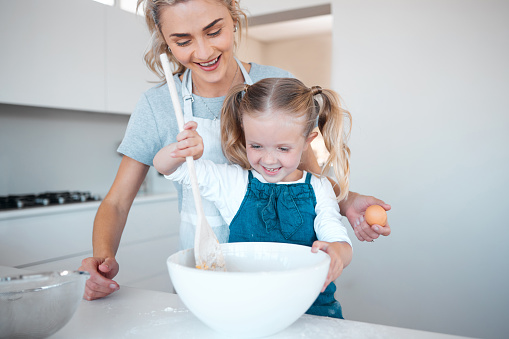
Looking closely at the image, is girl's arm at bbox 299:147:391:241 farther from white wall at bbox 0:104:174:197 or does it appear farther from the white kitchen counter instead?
white wall at bbox 0:104:174:197

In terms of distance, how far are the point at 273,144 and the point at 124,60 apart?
2.07 metres

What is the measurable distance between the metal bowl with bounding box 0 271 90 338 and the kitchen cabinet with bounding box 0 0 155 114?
2.00m

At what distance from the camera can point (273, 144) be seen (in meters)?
1.15

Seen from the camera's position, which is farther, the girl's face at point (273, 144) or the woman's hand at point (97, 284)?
the girl's face at point (273, 144)

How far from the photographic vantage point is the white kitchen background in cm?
231

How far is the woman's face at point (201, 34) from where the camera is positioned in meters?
1.09

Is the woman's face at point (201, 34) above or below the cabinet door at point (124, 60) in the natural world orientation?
below

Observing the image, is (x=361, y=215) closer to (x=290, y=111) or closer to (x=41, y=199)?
(x=290, y=111)

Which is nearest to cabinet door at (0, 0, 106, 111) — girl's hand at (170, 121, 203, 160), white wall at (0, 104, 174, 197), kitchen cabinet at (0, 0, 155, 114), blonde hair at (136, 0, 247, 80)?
kitchen cabinet at (0, 0, 155, 114)

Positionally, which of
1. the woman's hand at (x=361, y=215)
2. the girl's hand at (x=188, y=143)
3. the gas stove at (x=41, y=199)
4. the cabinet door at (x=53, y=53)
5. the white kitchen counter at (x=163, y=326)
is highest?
the cabinet door at (x=53, y=53)

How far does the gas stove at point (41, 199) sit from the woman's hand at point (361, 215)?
5.97 feet

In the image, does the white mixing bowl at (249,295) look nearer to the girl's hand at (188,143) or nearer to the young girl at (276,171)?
the girl's hand at (188,143)

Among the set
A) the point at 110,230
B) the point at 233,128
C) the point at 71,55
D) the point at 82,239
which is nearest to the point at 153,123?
the point at 233,128

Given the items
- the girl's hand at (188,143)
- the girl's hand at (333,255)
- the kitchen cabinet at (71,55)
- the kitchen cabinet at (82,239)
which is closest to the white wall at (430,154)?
the kitchen cabinet at (82,239)
